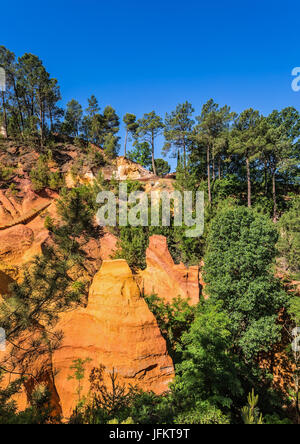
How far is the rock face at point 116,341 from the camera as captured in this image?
874 centimetres

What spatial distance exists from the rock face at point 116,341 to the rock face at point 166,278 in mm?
4693

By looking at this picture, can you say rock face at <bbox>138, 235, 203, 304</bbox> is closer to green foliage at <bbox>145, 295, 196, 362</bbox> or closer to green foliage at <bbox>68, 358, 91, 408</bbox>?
green foliage at <bbox>145, 295, 196, 362</bbox>

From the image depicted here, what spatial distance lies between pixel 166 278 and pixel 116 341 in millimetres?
6028

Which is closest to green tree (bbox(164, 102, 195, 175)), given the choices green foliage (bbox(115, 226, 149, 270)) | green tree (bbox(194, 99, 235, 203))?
green tree (bbox(194, 99, 235, 203))

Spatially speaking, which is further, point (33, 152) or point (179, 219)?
point (33, 152)

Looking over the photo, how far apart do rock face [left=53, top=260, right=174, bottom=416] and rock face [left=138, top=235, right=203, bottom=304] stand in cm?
469

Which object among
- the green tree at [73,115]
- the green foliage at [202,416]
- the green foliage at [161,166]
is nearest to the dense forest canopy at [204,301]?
the green foliage at [202,416]

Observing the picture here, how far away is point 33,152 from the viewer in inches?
1104

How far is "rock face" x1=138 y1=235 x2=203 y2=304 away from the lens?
13.7m

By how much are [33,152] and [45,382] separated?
2814 centimetres

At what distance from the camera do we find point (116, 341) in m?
8.95

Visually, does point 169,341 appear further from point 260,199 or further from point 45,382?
point 260,199

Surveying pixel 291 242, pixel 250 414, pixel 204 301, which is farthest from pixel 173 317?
pixel 291 242
